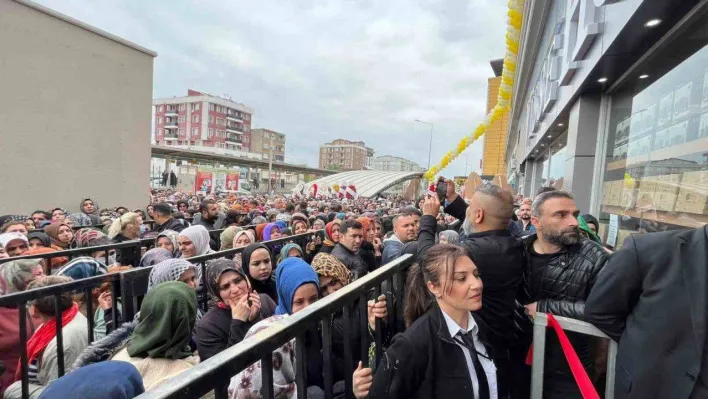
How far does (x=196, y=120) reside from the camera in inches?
3452

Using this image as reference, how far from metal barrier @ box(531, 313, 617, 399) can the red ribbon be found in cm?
4

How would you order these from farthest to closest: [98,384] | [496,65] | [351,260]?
[496,65]
[351,260]
[98,384]

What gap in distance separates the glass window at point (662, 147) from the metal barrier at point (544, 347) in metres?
2.28

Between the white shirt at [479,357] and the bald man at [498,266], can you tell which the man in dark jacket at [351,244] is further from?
the white shirt at [479,357]

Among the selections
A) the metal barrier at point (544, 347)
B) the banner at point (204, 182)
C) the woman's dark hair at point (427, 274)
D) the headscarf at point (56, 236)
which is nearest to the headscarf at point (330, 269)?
the woman's dark hair at point (427, 274)

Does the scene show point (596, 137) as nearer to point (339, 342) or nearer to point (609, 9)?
point (609, 9)

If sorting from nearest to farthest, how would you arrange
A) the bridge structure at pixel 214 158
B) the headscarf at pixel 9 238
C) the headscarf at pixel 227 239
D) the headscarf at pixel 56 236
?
1. the headscarf at pixel 9 238
2. the headscarf at pixel 227 239
3. the headscarf at pixel 56 236
4. the bridge structure at pixel 214 158

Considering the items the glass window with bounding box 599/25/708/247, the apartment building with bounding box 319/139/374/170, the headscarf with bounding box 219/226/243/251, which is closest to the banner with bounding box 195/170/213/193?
the headscarf with bounding box 219/226/243/251

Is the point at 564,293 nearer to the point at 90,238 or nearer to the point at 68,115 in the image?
the point at 90,238

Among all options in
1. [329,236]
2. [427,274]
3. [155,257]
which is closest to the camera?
[427,274]

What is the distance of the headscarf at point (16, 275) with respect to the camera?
3125mm

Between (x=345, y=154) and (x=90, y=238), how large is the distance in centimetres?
14786

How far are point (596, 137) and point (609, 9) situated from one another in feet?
7.94

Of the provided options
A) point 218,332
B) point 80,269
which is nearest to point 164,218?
point 80,269
